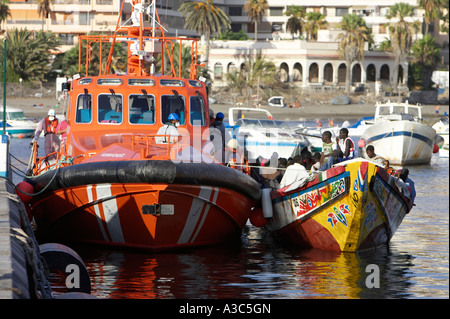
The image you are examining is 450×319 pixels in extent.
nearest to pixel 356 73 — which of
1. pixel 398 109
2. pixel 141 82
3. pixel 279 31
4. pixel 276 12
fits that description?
pixel 279 31

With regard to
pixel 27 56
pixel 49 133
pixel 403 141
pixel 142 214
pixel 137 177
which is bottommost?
pixel 403 141

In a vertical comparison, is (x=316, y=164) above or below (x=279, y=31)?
below

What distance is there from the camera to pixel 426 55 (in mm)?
87500

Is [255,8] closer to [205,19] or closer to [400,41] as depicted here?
[205,19]

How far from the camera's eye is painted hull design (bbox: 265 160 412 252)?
14484 millimetres

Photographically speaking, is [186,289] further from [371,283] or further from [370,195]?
[370,195]

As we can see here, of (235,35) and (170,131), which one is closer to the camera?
(170,131)

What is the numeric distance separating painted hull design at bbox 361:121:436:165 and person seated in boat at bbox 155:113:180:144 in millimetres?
20535

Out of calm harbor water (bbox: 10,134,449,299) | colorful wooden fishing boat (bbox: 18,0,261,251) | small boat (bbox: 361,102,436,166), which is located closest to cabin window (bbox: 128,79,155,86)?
colorful wooden fishing boat (bbox: 18,0,261,251)

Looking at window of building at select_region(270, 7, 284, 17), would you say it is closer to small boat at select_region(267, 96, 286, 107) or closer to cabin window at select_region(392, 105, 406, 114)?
small boat at select_region(267, 96, 286, 107)

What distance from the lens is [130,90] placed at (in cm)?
1591

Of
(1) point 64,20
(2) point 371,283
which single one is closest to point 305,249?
(2) point 371,283

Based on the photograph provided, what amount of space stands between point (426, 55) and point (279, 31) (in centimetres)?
1723

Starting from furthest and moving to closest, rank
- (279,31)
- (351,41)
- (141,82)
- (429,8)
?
(279,31)
(429,8)
(351,41)
(141,82)
